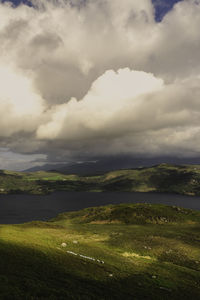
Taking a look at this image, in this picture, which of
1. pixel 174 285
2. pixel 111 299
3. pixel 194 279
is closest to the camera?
pixel 111 299

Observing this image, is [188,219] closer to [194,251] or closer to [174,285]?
[194,251]

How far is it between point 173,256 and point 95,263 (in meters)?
25.9

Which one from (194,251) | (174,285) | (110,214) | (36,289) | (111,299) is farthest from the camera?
(110,214)

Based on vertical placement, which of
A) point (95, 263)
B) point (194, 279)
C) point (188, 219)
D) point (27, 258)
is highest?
point (27, 258)

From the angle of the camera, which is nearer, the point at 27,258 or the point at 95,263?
the point at 27,258

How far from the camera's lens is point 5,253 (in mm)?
34500

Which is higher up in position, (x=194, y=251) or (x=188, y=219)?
(x=194, y=251)

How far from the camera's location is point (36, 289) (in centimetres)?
2169

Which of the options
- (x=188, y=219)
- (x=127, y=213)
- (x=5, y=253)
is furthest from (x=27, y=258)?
(x=188, y=219)

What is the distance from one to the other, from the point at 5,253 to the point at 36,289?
16166mm

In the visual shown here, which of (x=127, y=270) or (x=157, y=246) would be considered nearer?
(x=127, y=270)

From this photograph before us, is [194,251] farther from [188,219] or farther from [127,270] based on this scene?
[188,219]

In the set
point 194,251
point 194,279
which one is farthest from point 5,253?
point 194,251

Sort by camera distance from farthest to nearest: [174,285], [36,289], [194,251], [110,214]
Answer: [110,214], [194,251], [174,285], [36,289]
